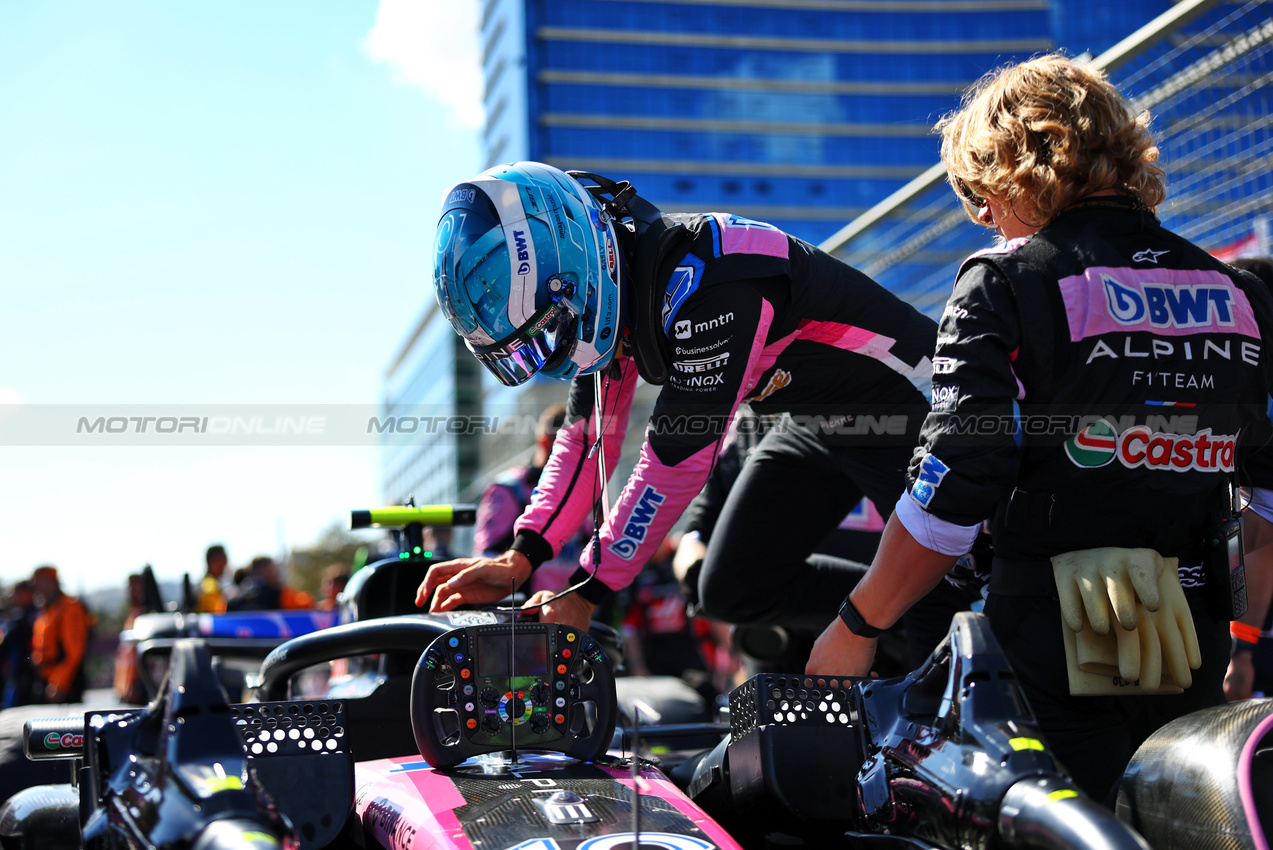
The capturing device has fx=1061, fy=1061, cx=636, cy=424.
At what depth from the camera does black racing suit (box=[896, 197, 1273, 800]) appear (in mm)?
1760

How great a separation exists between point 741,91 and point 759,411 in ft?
242

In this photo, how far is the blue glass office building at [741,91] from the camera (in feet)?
225

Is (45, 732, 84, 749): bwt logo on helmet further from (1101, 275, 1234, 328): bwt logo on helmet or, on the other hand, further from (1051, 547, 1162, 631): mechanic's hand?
(1101, 275, 1234, 328): bwt logo on helmet

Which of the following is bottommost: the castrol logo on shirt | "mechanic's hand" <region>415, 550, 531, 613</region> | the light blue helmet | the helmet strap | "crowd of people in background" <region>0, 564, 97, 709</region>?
"crowd of people in background" <region>0, 564, 97, 709</region>

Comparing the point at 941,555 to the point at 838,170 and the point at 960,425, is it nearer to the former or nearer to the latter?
the point at 960,425

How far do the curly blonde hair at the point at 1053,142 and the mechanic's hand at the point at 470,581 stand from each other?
4.59 ft

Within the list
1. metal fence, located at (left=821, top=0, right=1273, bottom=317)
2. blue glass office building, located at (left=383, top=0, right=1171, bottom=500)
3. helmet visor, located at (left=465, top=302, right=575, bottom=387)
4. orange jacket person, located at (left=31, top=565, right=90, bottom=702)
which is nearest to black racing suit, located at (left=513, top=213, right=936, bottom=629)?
helmet visor, located at (left=465, top=302, right=575, bottom=387)

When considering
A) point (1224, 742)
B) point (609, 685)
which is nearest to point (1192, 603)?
point (1224, 742)

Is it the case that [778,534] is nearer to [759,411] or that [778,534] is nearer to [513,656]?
[759,411]

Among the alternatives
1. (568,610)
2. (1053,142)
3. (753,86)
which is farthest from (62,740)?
(753,86)

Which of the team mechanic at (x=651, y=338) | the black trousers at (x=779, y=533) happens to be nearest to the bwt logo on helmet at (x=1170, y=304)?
the team mechanic at (x=651, y=338)

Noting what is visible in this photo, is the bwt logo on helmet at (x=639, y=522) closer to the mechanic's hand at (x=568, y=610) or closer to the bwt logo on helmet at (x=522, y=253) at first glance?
the mechanic's hand at (x=568, y=610)

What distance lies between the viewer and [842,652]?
1.96m

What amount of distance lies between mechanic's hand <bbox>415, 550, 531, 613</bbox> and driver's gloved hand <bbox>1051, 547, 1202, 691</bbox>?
4.26 feet
